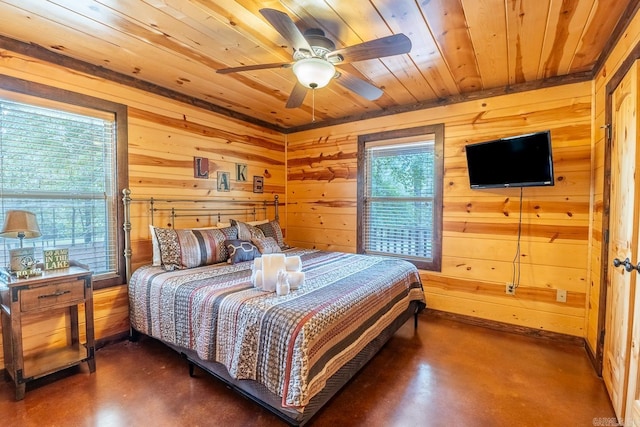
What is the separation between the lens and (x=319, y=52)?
1908 millimetres

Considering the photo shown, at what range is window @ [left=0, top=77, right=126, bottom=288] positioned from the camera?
2.21 meters

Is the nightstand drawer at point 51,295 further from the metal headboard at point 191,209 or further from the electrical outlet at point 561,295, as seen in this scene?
the electrical outlet at point 561,295

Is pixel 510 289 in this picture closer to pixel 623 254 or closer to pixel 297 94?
pixel 623 254

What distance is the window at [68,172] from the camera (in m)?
2.21

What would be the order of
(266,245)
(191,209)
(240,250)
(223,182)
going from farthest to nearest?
(223,182) < (191,209) < (266,245) < (240,250)

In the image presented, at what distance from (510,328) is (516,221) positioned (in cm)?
106

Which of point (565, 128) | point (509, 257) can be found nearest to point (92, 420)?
point (509, 257)

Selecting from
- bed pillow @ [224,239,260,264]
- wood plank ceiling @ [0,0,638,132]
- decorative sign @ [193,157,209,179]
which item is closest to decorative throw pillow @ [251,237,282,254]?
bed pillow @ [224,239,260,264]

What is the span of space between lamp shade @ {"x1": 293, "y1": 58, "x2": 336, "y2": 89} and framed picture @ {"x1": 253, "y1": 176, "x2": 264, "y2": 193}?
223 centimetres

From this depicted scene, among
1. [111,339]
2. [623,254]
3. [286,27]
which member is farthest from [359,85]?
[111,339]

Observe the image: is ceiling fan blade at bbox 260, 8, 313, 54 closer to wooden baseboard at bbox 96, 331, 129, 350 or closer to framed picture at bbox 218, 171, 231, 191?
framed picture at bbox 218, 171, 231, 191

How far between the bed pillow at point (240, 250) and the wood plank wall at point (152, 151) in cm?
69

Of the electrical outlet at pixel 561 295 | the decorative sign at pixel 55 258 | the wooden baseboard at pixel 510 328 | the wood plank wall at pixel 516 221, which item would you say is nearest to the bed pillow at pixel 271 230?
the wood plank wall at pixel 516 221

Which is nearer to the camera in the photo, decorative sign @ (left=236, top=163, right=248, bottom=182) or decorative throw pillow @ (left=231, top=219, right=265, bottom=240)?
decorative throw pillow @ (left=231, top=219, right=265, bottom=240)
